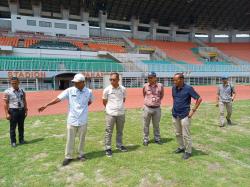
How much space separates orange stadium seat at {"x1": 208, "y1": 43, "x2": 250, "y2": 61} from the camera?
51581 millimetres

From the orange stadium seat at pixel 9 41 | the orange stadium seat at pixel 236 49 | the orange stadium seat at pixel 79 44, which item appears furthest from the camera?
the orange stadium seat at pixel 236 49

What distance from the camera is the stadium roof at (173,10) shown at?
44409 mm

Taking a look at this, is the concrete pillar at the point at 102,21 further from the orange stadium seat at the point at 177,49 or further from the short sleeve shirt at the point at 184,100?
the short sleeve shirt at the point at 184,100

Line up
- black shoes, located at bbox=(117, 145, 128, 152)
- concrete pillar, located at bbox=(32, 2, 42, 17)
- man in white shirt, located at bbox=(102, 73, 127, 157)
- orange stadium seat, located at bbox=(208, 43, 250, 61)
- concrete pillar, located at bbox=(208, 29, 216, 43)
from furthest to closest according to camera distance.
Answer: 1. concrete pillar, located at bbox=(208, 29, 216, 43)
2. orange stadium seat, located at bbox=(208, 43, 250, 61)
3. concrete pillar, located at bbox=(32, 2, 42, 17)
4. black shoes, located at bbox=(117, 145, 128, 152)
5. man in white shirt, located at bbox=(102, 73, 127, 157)

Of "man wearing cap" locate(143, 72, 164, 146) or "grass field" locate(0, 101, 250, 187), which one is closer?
"grass field" locate(0, 101, 250, 187)

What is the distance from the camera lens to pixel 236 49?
180 feet

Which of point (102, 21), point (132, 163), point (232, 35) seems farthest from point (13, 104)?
point (232, 35)

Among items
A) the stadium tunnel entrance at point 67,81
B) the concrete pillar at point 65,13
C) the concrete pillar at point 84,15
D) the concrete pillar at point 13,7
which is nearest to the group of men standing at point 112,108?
the stadium tunnel entrance at point 67,81

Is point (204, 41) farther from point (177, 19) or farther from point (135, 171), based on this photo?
point (135, 171)

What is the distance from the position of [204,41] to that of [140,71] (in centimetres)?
3359

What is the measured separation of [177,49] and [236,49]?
48.9 ft

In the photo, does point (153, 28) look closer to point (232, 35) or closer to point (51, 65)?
point (232, 35)

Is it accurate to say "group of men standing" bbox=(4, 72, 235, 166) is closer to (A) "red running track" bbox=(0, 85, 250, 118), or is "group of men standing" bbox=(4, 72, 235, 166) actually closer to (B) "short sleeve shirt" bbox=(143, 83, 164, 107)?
(B) "short sleeve shirt" bbox=(143, 83, 164, 107)

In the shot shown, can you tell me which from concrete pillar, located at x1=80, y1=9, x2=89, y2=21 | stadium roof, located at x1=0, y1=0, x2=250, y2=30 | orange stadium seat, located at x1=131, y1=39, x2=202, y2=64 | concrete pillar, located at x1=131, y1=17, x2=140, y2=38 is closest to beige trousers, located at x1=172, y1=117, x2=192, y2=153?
orange stadium seat, located at x1=131, y1=39, x2=202, y2=64
